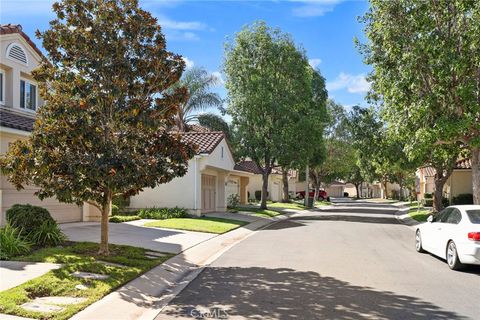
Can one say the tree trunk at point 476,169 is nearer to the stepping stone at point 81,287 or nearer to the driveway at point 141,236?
the driveway at point 141,236

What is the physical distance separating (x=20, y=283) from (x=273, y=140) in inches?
1076

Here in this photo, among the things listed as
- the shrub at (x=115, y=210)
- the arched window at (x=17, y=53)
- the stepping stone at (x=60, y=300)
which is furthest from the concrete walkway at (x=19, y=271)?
the shrub at (x=115, y=210)

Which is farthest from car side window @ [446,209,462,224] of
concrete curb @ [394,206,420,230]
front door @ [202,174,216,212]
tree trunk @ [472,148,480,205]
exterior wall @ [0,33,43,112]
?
front door @ [202,174,216,212]

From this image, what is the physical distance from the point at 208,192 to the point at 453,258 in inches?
811

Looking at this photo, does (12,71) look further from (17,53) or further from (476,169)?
(476,169)

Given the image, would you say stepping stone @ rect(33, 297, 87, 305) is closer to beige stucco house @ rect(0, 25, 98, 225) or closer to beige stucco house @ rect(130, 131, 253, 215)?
beige stucco house @ rect(0, 25, 98, 225)

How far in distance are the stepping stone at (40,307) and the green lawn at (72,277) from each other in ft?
0.36

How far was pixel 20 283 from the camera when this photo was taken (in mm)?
8359

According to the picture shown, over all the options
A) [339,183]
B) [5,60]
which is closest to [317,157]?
[5,60]

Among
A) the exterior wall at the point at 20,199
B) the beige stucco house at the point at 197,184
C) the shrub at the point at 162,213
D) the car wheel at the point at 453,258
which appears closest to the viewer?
the car wheel at the point at 453,258

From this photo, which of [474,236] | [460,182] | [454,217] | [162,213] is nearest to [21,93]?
[162,213]

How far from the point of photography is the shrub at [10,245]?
10719mm

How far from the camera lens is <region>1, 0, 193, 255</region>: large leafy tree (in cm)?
1035

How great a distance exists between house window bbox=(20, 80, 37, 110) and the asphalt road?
441 inches
